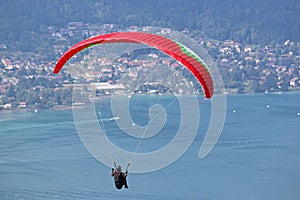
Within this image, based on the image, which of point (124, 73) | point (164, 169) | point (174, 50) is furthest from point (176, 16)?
point (174, 50)

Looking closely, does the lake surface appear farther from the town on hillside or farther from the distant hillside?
the distant hillside

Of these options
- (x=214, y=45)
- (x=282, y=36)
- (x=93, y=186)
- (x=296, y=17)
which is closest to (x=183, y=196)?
(x=93, y=186)

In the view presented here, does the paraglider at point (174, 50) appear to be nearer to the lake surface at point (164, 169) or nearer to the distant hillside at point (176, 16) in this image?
the lake surface at point (164, 169)

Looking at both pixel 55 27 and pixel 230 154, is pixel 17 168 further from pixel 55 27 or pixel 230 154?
pixel 55 27

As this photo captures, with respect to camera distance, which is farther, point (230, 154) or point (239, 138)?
point (239, 138)

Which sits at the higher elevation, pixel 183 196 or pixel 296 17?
pixel 296 17

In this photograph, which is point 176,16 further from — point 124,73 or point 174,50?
point 174,50

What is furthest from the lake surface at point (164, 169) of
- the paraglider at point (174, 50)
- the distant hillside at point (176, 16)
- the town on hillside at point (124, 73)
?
the distant hillside at point (176, 16)

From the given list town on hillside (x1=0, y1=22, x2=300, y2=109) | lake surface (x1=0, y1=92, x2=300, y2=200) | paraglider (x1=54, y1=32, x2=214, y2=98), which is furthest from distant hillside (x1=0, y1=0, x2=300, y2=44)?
→ paraglider (x1=54, y1=32, x2=214, y2=98)
